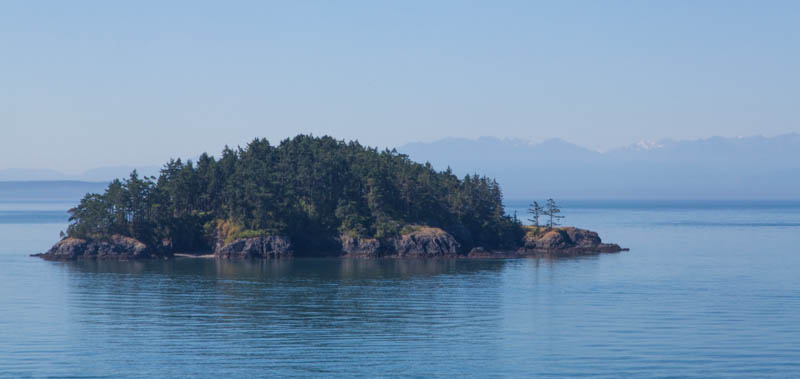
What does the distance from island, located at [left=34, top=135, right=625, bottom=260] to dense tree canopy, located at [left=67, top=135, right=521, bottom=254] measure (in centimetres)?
21

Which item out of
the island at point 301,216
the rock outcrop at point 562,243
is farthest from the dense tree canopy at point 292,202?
the rock outcrop at point 562,243

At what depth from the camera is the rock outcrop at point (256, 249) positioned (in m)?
149

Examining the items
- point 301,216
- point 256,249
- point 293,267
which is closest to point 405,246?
point 301,216

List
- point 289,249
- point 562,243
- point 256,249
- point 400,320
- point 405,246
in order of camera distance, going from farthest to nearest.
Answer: point 562,243 → point 405,246 → point 289,249 → point 256,249 → point 400,320

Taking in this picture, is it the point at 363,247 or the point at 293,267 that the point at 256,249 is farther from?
the point at 363,247

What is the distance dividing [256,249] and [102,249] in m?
25.4

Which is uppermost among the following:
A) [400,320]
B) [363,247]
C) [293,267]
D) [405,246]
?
[405,246]

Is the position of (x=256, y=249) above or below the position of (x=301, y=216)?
below

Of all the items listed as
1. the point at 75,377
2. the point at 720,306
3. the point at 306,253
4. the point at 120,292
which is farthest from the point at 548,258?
the point at 75,377

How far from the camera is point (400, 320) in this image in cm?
8131

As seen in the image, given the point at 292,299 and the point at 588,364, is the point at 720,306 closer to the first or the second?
the point at 588,364

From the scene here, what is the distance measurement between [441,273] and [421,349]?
57.5m

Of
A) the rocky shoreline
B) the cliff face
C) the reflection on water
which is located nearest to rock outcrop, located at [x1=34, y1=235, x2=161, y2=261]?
the rocky shoreline

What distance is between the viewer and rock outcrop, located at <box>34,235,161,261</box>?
145 meters
